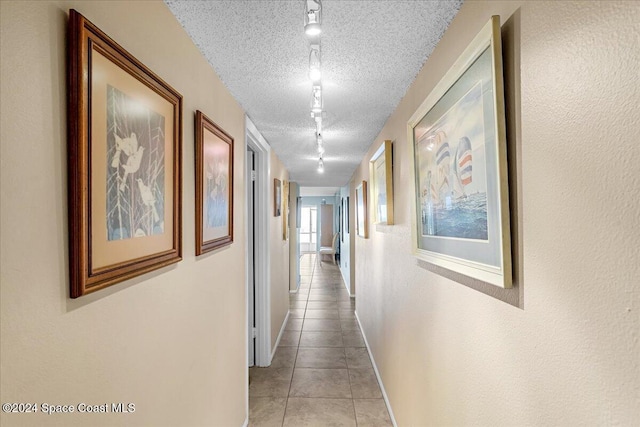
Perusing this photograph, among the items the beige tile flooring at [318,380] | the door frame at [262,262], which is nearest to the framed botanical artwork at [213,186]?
the door frame at [262,262]

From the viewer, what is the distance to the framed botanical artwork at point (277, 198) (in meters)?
3.71

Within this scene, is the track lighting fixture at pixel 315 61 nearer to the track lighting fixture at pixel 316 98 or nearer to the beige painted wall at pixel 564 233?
the track lighting fixture at pixel 316 98

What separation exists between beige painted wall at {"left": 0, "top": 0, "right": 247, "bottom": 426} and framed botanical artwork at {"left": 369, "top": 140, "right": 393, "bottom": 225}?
4.57 ft

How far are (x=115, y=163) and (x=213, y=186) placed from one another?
2.57ft

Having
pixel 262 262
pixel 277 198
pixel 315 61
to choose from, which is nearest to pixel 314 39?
pixel 315 61

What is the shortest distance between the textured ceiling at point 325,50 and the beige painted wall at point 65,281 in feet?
0.55

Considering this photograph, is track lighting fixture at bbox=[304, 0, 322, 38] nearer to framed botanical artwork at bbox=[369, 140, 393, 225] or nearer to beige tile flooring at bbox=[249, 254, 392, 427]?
framed botanical artwork at bbox=[369, 140, 393, 225]

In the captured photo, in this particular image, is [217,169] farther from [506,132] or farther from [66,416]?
[506,132]

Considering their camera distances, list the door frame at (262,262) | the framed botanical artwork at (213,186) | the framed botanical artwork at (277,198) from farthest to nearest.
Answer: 1. the framed botanical artwork at (277,198)
2. the door frame at (262,262)
3. the framed botanical artwork at (213,186)

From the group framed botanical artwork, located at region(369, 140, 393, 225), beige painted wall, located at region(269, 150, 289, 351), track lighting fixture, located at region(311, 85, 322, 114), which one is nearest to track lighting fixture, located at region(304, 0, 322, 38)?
track lighting fixture, located at region(311, 85, 322, 114)

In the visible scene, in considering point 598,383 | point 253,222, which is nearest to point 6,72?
point 598,383

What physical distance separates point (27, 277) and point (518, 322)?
3.52 feet

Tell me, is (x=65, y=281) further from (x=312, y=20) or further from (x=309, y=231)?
(x=309, y=231)

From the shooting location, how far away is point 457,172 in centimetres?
109
